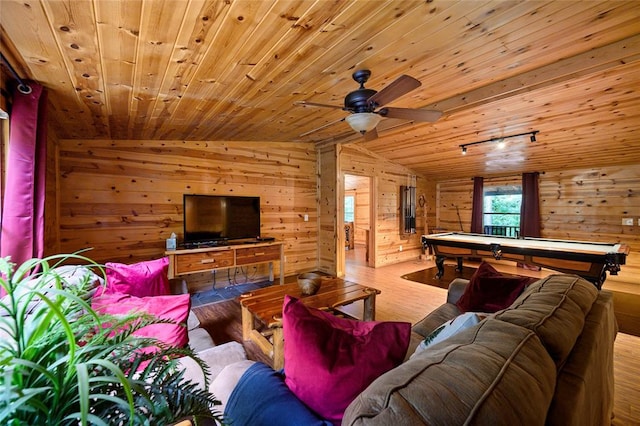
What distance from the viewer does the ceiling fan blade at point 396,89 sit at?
6.16 feet

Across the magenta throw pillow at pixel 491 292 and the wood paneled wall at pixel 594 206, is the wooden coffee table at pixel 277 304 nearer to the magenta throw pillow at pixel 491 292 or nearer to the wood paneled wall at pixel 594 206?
the magenta throw pillow at pixel 491 292

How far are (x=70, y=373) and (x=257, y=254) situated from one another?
388cm

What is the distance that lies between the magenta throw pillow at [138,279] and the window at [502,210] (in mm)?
7002

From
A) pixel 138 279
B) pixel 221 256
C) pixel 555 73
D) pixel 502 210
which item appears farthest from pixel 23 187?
pixel 502 210

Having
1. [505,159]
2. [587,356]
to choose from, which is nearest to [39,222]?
[587,356]

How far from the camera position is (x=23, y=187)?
5.92 ft

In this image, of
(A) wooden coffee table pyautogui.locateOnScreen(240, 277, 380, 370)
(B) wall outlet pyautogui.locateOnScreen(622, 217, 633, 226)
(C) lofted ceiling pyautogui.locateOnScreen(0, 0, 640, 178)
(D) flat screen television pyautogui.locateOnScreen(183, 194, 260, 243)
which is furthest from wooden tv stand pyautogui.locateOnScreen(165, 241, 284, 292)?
(B) wall outlet pyautogui.locateOnScreen(622, 217, 633, 226)

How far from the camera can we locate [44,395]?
1.57 ft

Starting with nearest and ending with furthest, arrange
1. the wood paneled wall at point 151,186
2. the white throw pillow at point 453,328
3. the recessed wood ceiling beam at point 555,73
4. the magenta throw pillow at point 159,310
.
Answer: the white throw pillow at point 453,328, the magenta throw pillow at point 159,310, the recessed wood ceiling beam at point 555,73, the wood paneled wall at point 151,186

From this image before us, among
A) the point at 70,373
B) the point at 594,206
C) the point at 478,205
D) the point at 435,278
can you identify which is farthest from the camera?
the point at 478,205

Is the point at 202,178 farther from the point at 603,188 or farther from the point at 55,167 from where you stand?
the point at 603,188

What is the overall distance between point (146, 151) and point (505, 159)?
20.9 feet

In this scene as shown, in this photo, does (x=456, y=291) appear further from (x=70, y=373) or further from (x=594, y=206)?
(x=594, y=206)


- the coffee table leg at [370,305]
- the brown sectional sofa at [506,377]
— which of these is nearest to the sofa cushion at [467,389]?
the brown sectional sofa at [506,377]
